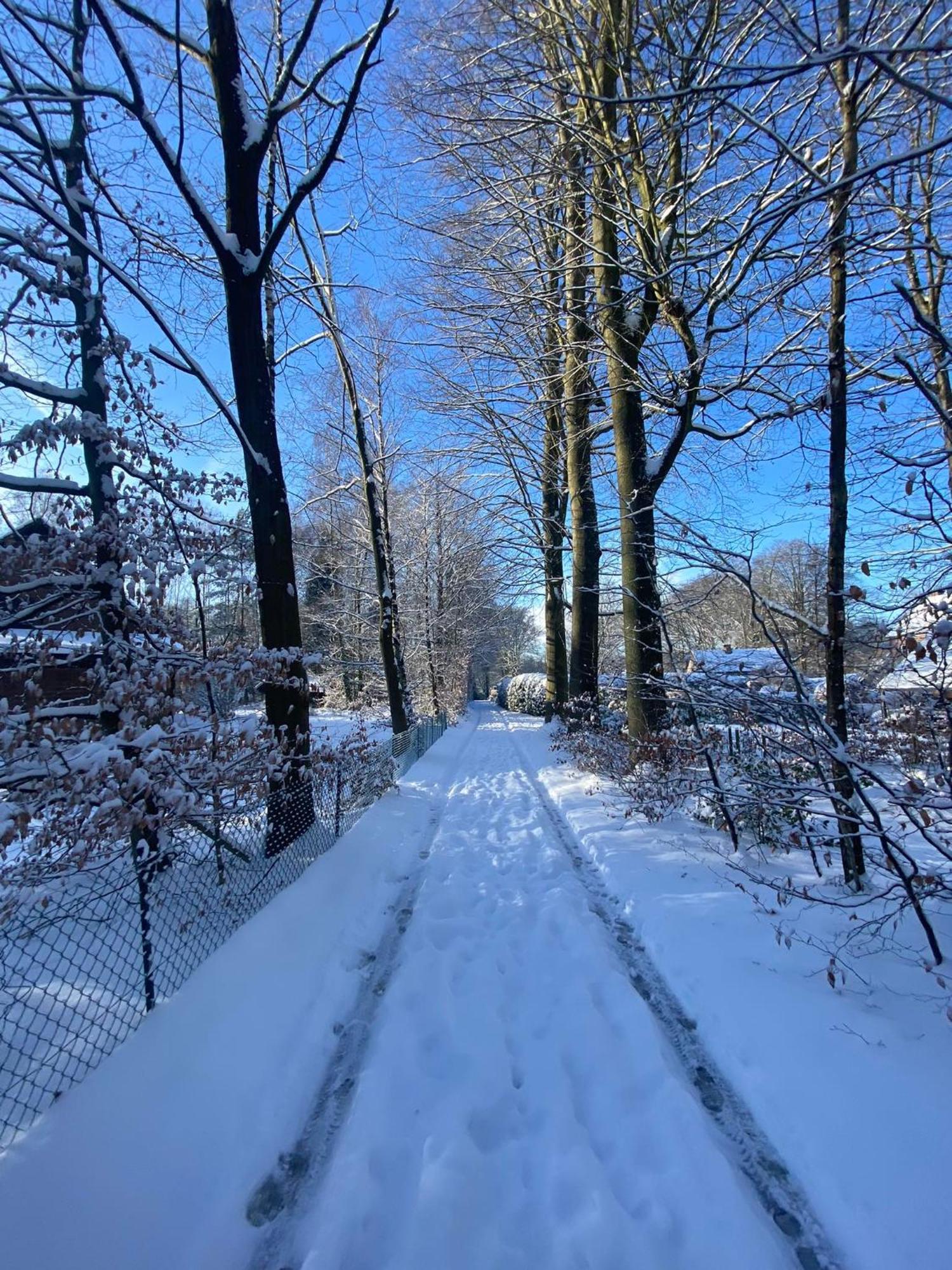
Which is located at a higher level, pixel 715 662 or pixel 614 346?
pixel 614 346

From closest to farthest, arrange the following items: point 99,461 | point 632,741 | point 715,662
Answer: point 99,461, point 715,662, point 632,741

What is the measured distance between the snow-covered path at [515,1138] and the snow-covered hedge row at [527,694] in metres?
22.2

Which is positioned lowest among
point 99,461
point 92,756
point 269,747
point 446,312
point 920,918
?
point 920,918

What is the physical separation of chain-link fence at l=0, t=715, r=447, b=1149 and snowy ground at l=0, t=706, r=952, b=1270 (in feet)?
0.70

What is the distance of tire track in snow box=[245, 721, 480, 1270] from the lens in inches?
73.9

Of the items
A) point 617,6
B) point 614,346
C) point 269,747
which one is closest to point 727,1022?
point 269,747

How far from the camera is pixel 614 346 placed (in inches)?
294

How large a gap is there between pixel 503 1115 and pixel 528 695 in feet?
87.3

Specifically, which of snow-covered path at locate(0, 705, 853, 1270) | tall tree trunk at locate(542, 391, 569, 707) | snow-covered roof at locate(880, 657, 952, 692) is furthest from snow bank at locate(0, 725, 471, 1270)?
tall tree trunk at locate(542, 391, 569, 707)

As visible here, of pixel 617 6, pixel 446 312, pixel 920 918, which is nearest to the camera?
pixel 920 918

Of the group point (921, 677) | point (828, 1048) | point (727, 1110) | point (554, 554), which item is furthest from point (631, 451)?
point (554, 554)

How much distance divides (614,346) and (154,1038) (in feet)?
27.1

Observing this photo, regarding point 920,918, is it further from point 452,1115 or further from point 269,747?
point 269,747

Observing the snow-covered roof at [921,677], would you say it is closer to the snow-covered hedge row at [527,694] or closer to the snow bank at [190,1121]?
the snow bank at [190,1121]
